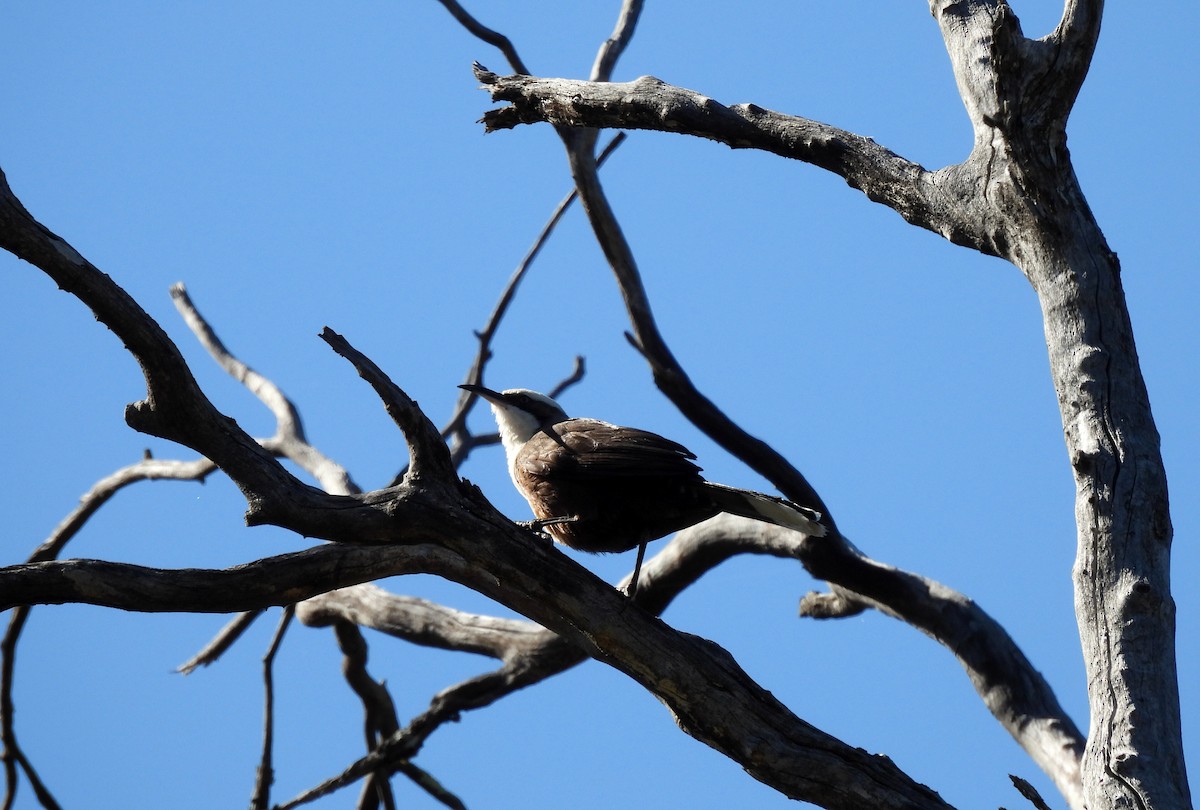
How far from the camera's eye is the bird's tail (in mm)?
4625

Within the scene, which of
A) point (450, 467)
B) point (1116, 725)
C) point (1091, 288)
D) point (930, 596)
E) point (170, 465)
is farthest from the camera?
point (170, 465)

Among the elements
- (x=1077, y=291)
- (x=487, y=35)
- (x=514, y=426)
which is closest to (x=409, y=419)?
(x=514, y=426)

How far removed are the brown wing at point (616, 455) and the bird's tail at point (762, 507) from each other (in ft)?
0.55

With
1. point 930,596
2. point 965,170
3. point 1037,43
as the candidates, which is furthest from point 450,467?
point 930,596

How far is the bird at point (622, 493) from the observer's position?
4.55 m

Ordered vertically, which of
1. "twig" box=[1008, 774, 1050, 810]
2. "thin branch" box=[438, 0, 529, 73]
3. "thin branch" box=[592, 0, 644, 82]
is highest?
"thin branch" box=[592, 0, 644, 82]

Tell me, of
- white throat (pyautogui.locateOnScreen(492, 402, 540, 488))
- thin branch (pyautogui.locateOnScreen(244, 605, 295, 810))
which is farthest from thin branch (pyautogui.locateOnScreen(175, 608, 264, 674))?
white throat (pyautogui.locateOnScreen(492, 402, 540, 488))

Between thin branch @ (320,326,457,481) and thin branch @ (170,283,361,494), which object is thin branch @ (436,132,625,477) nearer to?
thin branch @ (170,283,361,494)

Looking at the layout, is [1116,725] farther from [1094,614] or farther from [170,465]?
[170,465]

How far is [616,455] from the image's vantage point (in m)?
4.57

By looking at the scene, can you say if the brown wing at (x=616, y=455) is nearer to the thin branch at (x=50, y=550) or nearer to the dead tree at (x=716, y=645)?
the dead tree at (x=716, y=645)

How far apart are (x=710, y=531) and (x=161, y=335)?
337 cm

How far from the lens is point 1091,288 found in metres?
3.42

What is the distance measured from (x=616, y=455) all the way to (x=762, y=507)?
2.10 feet
